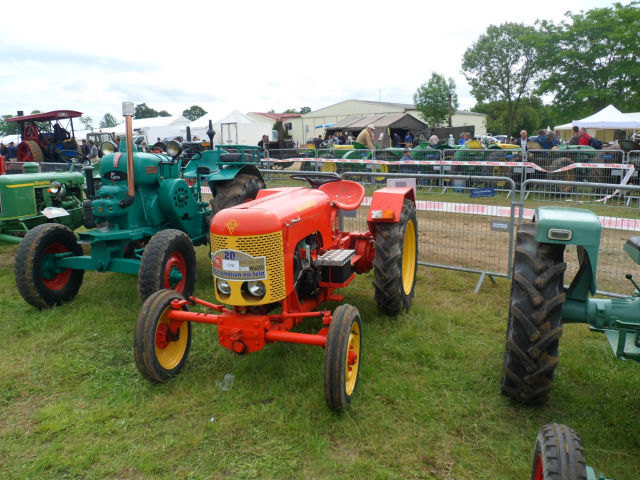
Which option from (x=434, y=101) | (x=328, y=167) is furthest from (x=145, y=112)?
(x=328, y=167)

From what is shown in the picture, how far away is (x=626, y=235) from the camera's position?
5969 mm

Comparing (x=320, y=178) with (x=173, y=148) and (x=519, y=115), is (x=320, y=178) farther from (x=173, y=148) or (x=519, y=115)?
(x=519, y=115)

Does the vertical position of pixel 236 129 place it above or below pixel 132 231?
above

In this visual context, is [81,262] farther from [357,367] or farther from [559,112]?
[559,112]

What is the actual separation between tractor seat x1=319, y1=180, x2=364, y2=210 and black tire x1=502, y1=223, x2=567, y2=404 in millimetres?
1890

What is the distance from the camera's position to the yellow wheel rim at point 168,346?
3.44 m

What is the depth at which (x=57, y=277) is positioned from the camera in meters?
5.07

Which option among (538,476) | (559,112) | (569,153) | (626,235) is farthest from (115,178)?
(559,112)

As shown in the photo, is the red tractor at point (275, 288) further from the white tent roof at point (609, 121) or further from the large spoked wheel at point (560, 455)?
the white tent roof at point (609, 121)

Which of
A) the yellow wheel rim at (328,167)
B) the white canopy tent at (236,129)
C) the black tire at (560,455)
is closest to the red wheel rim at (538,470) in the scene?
the black tire at (560,455)

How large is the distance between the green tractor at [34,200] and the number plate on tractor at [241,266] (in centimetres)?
402

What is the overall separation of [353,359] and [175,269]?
7.39ft

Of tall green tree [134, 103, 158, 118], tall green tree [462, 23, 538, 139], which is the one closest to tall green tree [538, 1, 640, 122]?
tall green tree [462, 23, 538, 139]

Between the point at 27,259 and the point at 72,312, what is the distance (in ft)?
2.21
